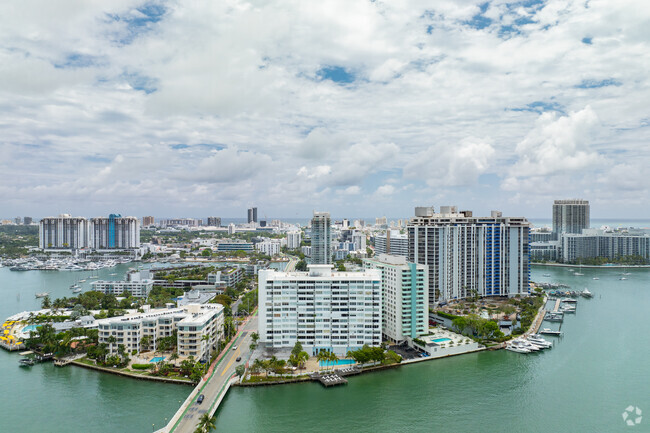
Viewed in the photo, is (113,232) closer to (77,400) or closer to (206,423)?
(77,400)

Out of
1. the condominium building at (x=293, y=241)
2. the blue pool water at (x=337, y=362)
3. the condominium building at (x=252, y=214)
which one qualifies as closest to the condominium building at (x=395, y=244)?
the blue pool water at (x=337, y=362)

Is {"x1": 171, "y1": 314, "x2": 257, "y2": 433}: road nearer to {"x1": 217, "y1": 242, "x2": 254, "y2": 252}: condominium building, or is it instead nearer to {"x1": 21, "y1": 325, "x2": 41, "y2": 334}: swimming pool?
{"x1": 21, "y1": 325, "x2": 41, "y2": 334}: swimming pool

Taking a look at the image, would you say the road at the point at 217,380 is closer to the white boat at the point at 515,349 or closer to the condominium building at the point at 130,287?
the white boat at the point at 515,349

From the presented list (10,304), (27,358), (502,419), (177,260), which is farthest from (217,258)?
(502,419)

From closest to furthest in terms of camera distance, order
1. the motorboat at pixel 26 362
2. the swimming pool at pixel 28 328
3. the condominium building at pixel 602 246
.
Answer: the motorboat at pixel 26 362 < the swimming pool at pixel 28 328 < the condominium building at pixel 602 246

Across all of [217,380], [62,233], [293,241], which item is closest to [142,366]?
[217,380]

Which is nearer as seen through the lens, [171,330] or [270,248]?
[171,330]
